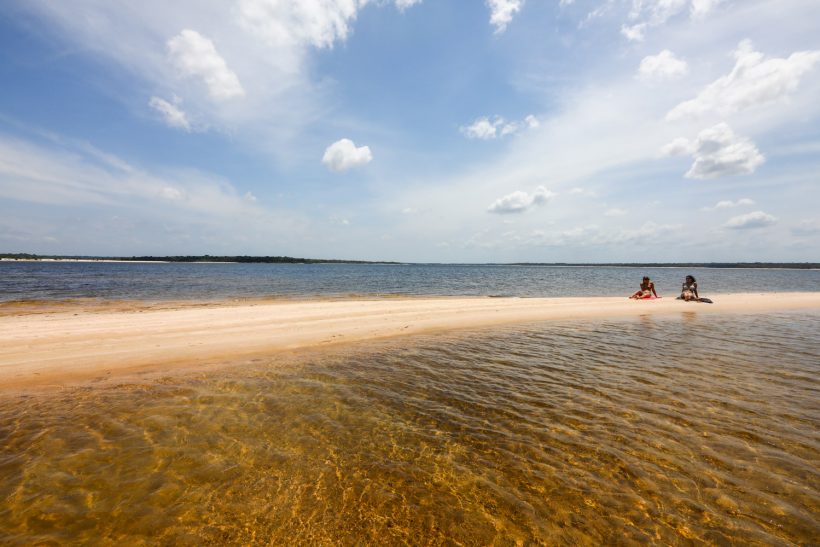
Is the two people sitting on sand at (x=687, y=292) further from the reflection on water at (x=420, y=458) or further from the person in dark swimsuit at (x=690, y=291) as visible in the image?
the reflection on water at (x=420, y=458)

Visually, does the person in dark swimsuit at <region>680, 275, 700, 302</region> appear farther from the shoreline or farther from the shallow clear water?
the shallow clear water

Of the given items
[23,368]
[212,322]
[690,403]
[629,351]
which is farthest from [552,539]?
[212,322]

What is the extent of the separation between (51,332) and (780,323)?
3825 cm

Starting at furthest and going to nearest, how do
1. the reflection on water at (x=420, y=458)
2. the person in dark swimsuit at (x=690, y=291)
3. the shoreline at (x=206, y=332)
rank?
the person in dark swimsuit at (x=690, y=291), the shoreline at (x=206, y=332), the reflection on water at (x=420, y=458)

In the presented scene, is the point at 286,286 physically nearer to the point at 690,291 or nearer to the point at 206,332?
the point at 206,332

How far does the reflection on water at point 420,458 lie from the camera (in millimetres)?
4508

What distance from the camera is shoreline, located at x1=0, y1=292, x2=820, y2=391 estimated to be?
11133 mm

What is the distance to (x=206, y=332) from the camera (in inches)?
617

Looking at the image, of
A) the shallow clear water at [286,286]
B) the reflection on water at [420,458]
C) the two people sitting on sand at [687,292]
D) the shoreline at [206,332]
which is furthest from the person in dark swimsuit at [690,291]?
the reflection on water at [420,458]

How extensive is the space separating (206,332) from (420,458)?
13.6 meters

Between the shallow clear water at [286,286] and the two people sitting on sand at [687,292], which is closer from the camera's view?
the two people sitting on sand at [687,292]

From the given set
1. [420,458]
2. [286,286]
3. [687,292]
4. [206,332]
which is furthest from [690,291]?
[286,286]

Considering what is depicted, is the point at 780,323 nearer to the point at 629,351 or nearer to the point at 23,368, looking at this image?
the point at 629,351

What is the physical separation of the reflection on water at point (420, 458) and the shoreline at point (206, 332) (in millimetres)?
2358
